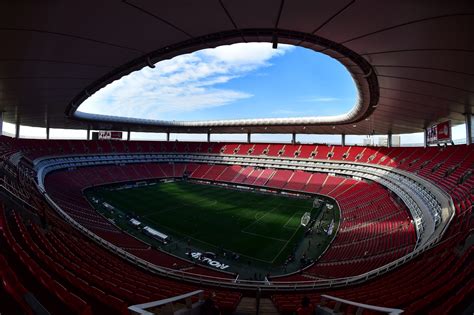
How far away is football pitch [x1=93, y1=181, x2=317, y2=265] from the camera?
21344 millimetres

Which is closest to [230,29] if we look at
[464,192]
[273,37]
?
[273,37]

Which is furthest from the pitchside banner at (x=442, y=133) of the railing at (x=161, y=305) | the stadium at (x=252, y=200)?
the railing at (x=161, y=305)

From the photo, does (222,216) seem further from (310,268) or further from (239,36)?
(239,36)

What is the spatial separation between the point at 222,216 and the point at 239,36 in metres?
21.1

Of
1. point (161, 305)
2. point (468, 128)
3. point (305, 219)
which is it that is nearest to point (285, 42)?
point (161, 305)

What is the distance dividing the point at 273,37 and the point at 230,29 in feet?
7.02

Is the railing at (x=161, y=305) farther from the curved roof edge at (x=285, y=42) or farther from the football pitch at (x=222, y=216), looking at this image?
the football pitch at (x=222, y=216)

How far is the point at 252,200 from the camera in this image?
120 ft

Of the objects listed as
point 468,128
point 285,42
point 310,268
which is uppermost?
point 285,42

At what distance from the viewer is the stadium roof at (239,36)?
8.31m

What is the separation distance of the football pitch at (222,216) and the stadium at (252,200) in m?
0.26

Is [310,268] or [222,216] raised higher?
[222,216]

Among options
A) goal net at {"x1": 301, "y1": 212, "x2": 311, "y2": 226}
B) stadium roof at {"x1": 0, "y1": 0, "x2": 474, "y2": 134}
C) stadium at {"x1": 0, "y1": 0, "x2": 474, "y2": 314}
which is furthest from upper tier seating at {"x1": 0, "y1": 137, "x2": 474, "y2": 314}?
stadium roof at {"x1": 0, "y1": 0, "x2": 474, "y2": 134}

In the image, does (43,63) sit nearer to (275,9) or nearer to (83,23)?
(83,23)
